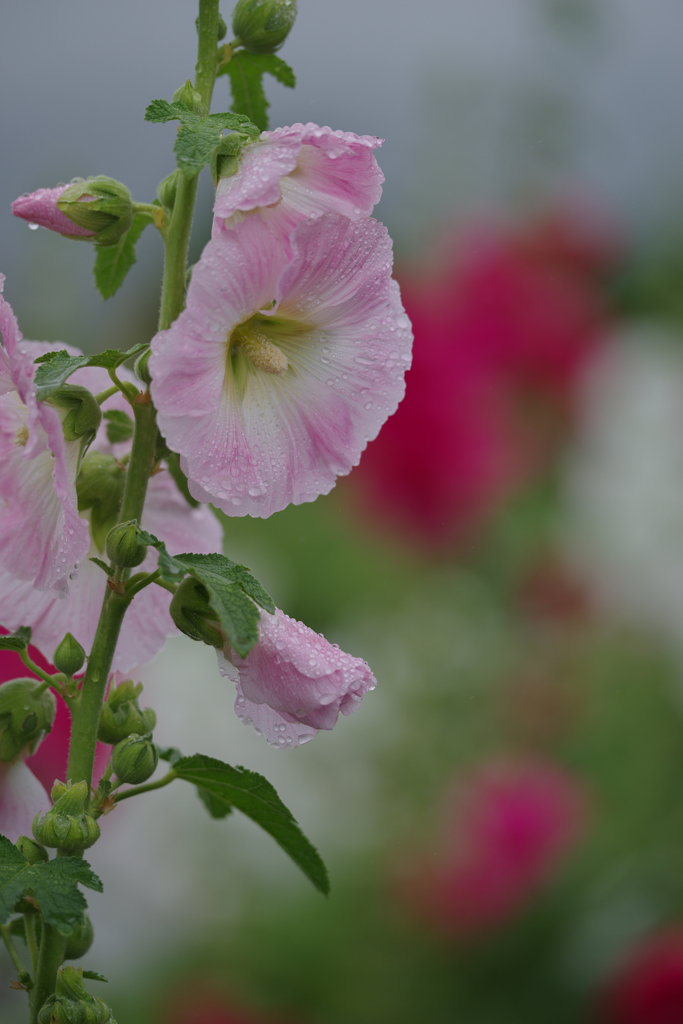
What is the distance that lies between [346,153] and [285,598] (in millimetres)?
1957

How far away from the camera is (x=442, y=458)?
1762mm

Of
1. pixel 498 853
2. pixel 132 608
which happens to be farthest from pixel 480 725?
pixel 132 608

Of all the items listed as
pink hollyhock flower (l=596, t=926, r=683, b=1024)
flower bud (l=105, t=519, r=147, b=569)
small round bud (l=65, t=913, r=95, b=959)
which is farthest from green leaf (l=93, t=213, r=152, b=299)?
pink hollyhock flower (l=596, t=926, r=683, b=1024)

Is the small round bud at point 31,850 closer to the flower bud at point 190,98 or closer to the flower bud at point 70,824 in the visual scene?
the flower bud at point 70,824

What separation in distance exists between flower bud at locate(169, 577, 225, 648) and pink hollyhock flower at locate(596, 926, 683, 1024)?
1002 mm

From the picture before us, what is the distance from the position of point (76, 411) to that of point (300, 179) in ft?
0.42

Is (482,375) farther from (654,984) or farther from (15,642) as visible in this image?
(15,642)

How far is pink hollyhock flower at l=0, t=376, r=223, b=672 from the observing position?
47 cm

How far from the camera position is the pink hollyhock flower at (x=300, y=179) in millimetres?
360

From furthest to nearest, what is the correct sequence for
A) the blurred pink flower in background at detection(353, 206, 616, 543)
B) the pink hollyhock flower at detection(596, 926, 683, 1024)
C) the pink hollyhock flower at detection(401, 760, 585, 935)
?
1. the blurred pink flower in background at detection(353, 206, 616, 543)
2. the pink hollyhock flower at detection(401, 760, 585, 935)
3. the pink hollyhock flower at detection(596, 926, 683, 1024)

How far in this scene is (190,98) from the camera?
0.40 metres

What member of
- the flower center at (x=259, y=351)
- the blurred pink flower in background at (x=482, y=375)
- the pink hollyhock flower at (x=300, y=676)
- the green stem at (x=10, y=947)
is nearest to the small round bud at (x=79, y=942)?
the green stem at (x=10, y=947)

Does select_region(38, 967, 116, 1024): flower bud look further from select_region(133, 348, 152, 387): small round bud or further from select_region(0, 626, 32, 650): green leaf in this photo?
select_region(133, 348, 152, 387): small round bud

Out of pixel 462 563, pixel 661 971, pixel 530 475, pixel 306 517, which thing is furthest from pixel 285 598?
pixel 661 971
